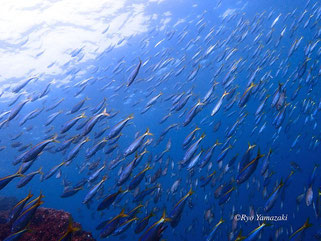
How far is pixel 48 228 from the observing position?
5441 mm

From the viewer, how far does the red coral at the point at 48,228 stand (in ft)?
16.7

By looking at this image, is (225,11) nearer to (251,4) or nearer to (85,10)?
(251,4)

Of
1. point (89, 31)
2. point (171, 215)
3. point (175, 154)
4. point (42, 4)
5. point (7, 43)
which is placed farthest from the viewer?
point (175, 154)

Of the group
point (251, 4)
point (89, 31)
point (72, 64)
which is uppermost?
point (89, 31)

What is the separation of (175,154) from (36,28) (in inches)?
2266

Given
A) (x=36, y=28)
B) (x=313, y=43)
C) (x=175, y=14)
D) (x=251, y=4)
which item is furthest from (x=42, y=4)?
(x=251, y=4)

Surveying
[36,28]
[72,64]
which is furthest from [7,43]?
[72,64]

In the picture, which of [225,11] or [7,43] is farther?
[225,11]

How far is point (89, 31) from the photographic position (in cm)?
1797

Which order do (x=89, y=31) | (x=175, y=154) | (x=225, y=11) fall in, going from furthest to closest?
(x=175, y=154), (x=225, y=11), (x=89, y=31)

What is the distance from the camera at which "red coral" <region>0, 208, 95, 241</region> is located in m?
5.09

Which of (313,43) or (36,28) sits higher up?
(36,28)

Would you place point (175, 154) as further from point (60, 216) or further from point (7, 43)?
point (60, 216)

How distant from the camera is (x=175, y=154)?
6900cm
